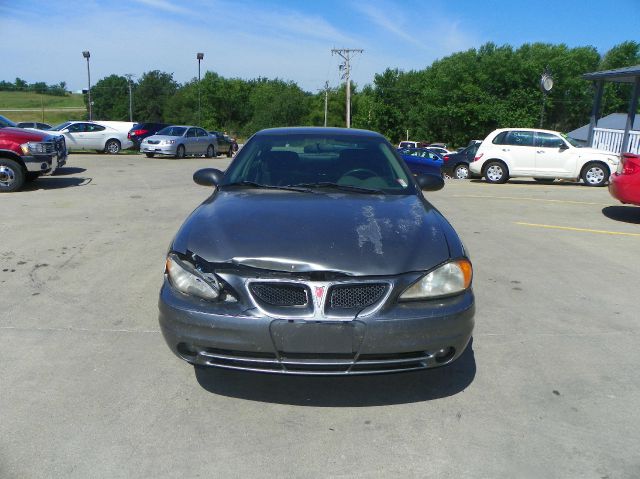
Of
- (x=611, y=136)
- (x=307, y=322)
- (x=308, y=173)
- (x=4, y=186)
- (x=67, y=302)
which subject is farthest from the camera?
(x=611, y=136)

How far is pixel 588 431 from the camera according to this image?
3.01 meters

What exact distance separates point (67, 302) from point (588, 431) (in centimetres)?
407

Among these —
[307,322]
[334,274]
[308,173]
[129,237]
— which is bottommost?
[129,237]

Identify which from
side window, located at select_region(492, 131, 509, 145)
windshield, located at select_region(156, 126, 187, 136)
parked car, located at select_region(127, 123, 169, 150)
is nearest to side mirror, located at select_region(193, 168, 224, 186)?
side window, located at select_region(492, 131, 509, 145)

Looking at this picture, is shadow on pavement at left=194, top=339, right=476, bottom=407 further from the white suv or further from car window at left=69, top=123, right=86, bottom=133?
car window at left=69, top=123, right=86, bottom=133

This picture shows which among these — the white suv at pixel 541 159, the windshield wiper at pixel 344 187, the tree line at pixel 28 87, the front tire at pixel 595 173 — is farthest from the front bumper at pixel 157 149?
the tree line at pixel 28 87

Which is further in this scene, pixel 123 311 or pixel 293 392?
pixel 123 311

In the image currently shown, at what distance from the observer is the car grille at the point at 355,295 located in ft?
9.41

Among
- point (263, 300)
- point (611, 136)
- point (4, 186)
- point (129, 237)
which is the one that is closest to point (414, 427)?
point (263, 300)

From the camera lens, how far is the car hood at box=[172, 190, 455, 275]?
117 inches

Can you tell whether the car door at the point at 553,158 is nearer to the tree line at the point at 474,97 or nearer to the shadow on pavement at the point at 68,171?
the shadow on pavement at the point at 68,171

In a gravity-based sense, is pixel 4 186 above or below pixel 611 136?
below

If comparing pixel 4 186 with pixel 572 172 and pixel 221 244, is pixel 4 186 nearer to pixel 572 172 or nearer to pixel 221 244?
pixel 221 244

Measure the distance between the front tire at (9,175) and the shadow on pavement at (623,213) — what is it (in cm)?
1143
